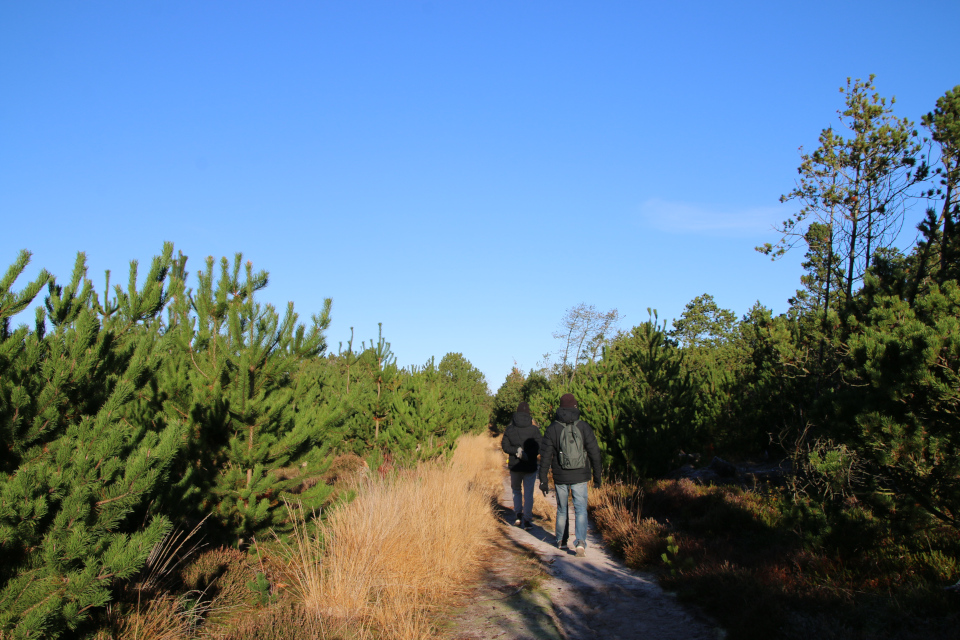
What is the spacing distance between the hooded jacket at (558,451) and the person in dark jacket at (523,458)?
120 cm

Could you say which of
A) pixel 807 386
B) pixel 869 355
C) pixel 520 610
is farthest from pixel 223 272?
pixel 807 386

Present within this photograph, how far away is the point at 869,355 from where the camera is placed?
500cm

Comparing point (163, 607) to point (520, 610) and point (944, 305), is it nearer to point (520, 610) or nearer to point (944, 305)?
point (520, 610)

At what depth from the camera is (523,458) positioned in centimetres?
921

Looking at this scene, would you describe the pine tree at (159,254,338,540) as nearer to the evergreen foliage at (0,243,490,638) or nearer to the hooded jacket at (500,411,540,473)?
the evergreen foliage at (0,243,490,638)

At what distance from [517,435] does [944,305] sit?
6.10 m

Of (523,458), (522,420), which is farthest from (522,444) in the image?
(522,420)

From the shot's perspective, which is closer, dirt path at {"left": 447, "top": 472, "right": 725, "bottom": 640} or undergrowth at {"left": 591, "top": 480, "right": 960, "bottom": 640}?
undergrowth at {"left": 591, "top": 480, "right": 960, "bottom": 640}

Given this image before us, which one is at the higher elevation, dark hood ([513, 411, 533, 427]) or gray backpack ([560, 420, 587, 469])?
dark hood ([513, 411, 533, 427])

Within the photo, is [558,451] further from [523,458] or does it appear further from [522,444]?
[522,444]

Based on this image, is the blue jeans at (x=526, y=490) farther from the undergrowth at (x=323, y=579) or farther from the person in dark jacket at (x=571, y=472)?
the undergrowth at (x=323, y=579)

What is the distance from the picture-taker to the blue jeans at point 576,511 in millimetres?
7398

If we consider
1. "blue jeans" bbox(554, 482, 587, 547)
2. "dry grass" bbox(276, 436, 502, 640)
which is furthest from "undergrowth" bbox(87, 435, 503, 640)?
"blue jeans" bbox(554, 482, 587, 547)

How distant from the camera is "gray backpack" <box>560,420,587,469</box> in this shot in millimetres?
7441
